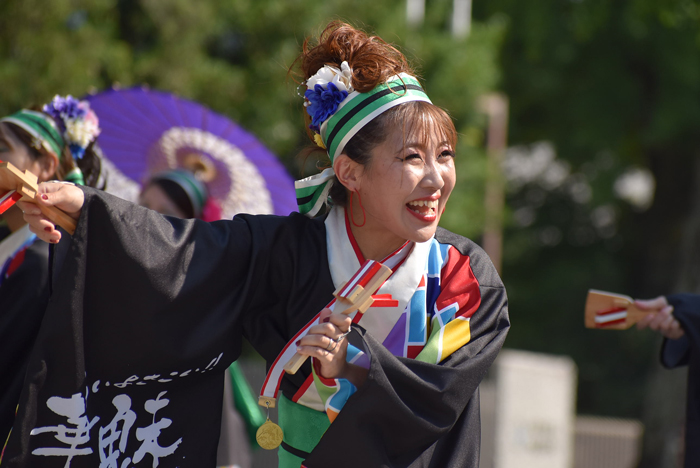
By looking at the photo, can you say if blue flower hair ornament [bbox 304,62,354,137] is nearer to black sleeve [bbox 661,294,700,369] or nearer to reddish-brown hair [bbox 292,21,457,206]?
reddish-brown hair [bbox 292,21,457,206]

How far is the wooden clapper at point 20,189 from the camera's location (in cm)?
168

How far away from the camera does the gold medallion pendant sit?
6.20ft

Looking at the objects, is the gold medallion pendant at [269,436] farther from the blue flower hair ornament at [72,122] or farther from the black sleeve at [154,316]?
the blue flower hair ornament at [72,122]

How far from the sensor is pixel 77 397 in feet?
6.15

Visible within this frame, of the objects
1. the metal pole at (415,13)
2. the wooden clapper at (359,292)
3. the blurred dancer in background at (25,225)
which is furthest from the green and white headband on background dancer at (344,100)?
the metal pole at (415,13)

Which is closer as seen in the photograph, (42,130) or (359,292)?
(359,292)

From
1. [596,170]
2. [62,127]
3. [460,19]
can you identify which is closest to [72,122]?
[62,127]

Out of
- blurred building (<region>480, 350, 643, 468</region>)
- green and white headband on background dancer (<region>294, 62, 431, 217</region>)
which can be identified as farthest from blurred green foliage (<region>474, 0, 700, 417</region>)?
green and white headband on background dancer (<region>294, 62, 431, 217</region>)

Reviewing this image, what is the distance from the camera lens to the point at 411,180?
1975mm

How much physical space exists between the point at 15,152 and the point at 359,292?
4.78 ft

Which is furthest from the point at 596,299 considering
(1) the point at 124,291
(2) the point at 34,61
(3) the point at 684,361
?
(2) the point at 34,61

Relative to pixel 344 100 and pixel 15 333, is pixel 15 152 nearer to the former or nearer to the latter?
pixel 15 333

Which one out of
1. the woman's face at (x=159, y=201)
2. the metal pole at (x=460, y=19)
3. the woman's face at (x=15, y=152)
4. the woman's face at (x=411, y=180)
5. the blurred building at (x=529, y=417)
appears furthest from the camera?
the metal pole at (x=460, y=19)

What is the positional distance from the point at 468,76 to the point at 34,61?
13.6 ft
